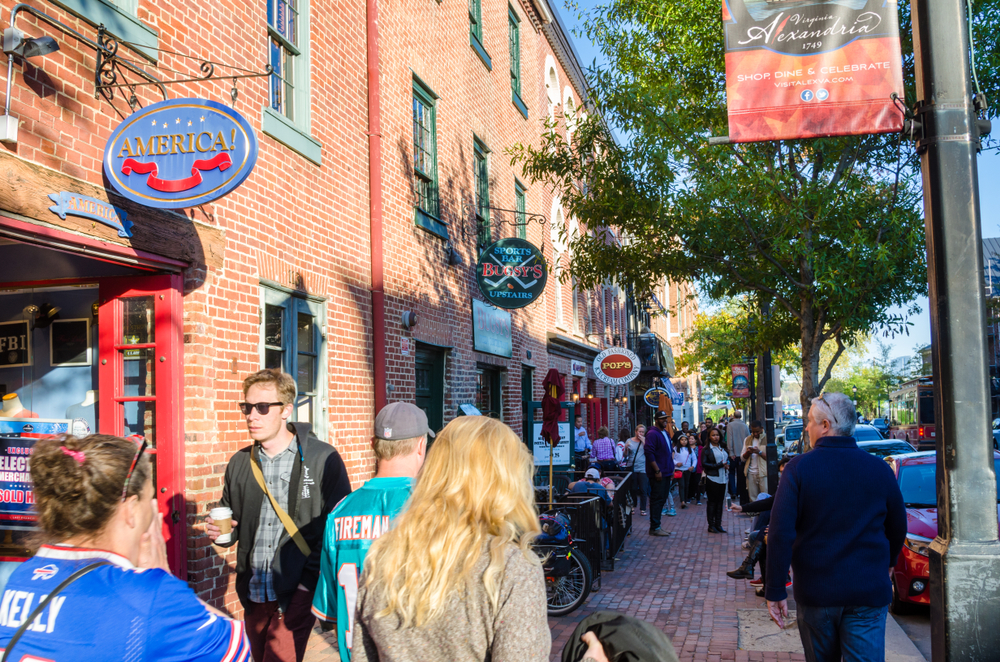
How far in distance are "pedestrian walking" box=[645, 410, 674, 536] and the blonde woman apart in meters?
11.2

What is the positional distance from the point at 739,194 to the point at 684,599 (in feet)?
18.3

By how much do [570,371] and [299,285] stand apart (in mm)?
12121

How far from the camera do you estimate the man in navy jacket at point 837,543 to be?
148 inches

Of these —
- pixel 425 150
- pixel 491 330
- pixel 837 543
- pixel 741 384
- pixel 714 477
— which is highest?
pixel 425 150

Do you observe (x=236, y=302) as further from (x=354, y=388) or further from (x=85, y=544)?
(x=85, y=544)

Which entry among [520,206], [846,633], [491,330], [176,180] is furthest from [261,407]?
[520,206]

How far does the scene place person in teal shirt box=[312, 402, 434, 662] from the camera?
2.95 m

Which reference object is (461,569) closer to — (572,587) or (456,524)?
(456,524)

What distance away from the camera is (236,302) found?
258 inches

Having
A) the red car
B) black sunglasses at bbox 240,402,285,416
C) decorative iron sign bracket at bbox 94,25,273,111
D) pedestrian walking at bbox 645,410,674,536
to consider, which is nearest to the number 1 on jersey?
black sunglasses at bbox 240,402,285,416

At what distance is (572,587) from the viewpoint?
773 cm

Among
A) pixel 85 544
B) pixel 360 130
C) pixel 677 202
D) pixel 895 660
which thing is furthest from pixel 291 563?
A: pixel 677 202

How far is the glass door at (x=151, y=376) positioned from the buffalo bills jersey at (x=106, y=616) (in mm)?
4131

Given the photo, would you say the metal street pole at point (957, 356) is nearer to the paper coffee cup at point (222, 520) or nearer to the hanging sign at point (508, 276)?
the paper coffee cup at point (222, 520)
